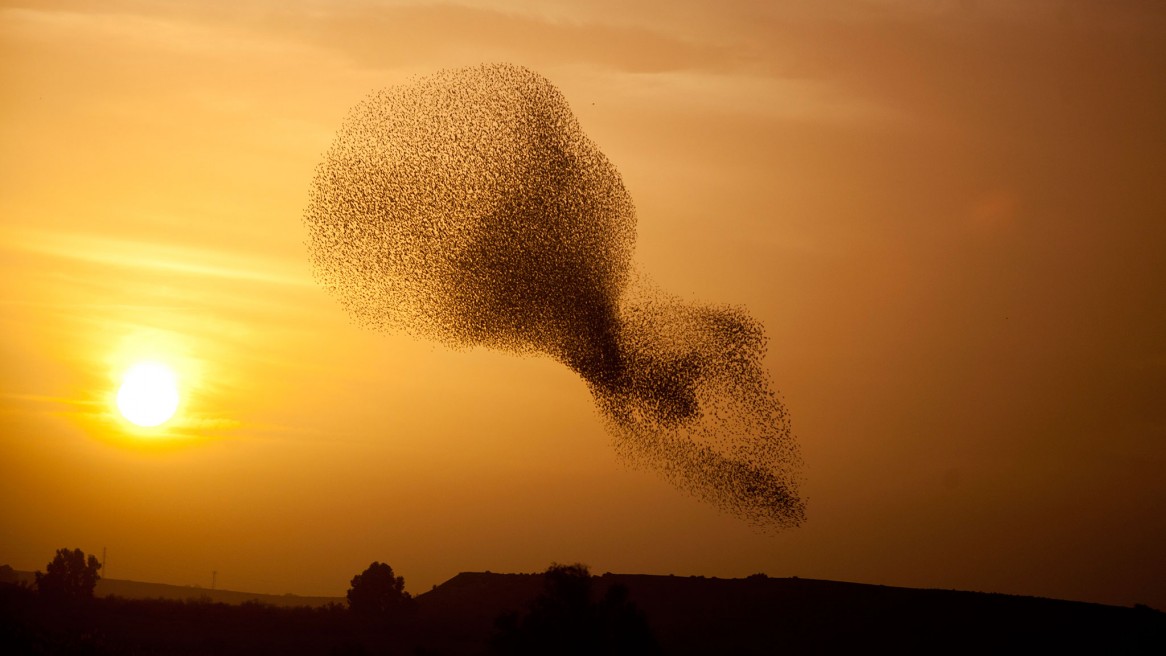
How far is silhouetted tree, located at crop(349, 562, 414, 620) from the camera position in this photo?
8369cm

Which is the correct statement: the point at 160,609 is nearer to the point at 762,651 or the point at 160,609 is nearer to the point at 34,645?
the point at 34,645

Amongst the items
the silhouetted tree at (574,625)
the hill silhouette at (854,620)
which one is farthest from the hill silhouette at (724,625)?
the silhouetted tree at (574,625)

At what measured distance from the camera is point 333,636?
2717 inches

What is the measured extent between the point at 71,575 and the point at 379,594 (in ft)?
64.6

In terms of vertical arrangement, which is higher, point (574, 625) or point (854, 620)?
point (854, 620)

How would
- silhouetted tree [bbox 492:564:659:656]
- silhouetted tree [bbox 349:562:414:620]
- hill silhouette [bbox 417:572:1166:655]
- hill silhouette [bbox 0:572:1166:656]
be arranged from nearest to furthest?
silhouetted tree [bbox 492:564:659:656], hill silhouette [bbox 0:572:1166:656], hill silhouette [bbox 417:572:1166:655], silhouetted tree [bbox 349:562:414:620]

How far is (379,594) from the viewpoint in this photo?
8450cm

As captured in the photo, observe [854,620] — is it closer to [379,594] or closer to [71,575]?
[379,594]

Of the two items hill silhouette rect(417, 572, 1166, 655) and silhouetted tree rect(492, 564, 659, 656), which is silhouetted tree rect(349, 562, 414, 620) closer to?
hill silhouette rect(417, 572, 1166, 655)

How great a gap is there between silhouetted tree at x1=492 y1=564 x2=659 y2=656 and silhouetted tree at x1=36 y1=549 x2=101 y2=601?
38072 mm

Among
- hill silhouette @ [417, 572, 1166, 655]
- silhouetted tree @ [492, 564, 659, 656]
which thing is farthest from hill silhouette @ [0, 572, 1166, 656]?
silhouetted tree @ [492, 564, 659, 656]

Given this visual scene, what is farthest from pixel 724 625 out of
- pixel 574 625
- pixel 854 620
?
pixel 574 625

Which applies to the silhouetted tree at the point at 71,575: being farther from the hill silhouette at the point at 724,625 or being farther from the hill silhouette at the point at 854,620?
the hill silhouette at the point at 854,620

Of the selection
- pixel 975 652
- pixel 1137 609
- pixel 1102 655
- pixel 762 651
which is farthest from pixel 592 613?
pixel 1137 609
